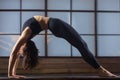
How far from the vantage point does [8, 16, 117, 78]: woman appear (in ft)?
13.1

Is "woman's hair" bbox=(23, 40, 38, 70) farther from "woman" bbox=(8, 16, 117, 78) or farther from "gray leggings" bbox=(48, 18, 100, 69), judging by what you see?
"gray leggings" bbox=(48, 18, 100, 69)

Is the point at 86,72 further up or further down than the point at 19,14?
further down

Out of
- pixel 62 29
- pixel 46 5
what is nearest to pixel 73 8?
pixel 46 5

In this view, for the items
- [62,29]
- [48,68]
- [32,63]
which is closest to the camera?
[32,63]

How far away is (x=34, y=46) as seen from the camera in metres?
4.02

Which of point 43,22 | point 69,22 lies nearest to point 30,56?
point 43,22

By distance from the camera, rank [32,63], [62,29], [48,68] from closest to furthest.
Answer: [32,63] < [62,29] < [48,68]

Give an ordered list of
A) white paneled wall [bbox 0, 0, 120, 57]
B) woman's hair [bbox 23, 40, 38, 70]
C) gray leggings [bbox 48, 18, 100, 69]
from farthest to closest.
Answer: white paneled wall [bbox 0, 0, 120, 57] < gray leggings [bbox 48, 18, 100, 69] < woman's hair [bbox 23, 40, 38, 70]

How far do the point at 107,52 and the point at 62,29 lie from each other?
2197 mm

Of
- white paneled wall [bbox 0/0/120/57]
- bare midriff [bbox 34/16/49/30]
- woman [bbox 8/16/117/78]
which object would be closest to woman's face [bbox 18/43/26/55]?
woman [bbox 8/16/117/78]

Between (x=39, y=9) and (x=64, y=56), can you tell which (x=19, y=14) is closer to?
(x=39, y=9)

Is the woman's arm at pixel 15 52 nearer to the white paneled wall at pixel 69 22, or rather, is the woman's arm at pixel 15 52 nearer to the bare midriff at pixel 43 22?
the bare midriff at pixel 43 22

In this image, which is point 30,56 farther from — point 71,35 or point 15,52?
point 71,35

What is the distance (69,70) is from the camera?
6.17 m
